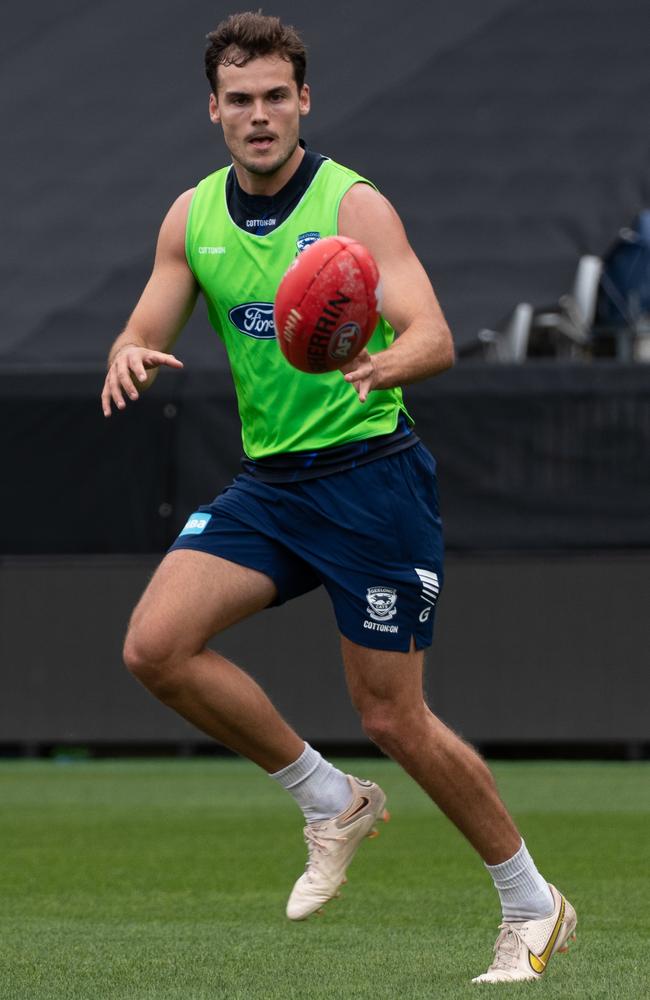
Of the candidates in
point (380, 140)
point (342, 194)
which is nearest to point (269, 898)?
point (342, 194)

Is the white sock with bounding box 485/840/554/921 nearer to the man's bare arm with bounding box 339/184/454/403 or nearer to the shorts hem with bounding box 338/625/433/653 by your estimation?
the shorts hem with bounding box 338/625/433/653

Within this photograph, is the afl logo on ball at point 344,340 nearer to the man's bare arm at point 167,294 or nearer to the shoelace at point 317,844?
the man's bare arm at point 167,294

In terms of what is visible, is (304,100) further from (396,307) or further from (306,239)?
(396,307)

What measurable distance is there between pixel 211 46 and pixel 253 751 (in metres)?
1.99

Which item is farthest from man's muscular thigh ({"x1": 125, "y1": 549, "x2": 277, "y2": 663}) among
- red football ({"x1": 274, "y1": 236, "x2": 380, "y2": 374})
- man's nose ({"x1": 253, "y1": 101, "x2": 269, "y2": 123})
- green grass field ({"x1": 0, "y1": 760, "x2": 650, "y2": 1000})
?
man's nose ({"x1": 253, "y1": 101, "x2": 269, "y2": 123})

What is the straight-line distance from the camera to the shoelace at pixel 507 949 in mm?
5047

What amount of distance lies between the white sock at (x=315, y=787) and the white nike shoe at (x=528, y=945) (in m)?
0.75

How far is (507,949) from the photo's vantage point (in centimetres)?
508

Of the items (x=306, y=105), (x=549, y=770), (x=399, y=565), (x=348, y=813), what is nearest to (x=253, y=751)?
(x=348, y=813)

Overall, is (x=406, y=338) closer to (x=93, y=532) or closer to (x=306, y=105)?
(x=306, y=105)

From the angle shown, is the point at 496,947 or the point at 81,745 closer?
the point at 496,947

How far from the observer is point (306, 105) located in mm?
5570

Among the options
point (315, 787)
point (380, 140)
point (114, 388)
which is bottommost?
point (315, 787)

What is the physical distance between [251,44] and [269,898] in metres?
3.08
